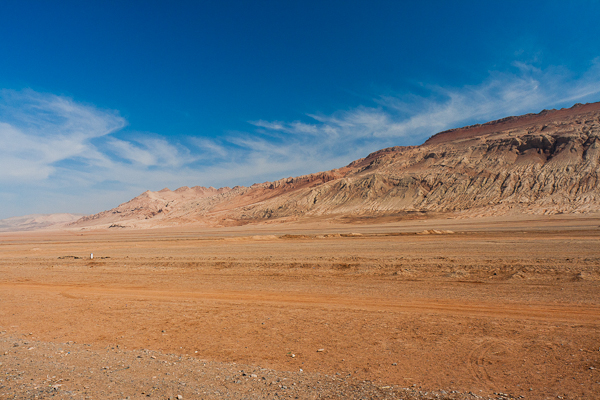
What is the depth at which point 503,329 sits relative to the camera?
697 centimetres

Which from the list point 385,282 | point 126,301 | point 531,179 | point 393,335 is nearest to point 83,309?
point 126,301

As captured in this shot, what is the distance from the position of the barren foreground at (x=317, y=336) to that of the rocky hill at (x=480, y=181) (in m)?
55.1

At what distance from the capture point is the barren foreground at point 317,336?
4.81 meters

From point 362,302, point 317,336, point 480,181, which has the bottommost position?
point 362,302

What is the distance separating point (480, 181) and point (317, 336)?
78.9m

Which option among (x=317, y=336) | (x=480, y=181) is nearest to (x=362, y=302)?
(x=317, y=336)

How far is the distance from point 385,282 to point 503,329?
603 centimetres

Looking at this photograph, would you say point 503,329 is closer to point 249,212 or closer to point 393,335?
point 393,335

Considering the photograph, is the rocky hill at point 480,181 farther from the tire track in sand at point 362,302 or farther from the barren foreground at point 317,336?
the tire track in sand at point 362,302

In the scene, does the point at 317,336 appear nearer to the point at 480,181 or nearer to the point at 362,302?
the point at 362,302

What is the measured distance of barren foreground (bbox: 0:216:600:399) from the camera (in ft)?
15.8

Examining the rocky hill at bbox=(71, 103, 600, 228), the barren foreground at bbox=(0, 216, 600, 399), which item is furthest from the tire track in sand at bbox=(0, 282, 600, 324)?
the rocky hill at bbox=(71, 103, 600, 228)

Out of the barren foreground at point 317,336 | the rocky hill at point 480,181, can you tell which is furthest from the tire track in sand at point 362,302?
the rocky hill at point 480,181

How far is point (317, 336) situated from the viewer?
7.03 m
